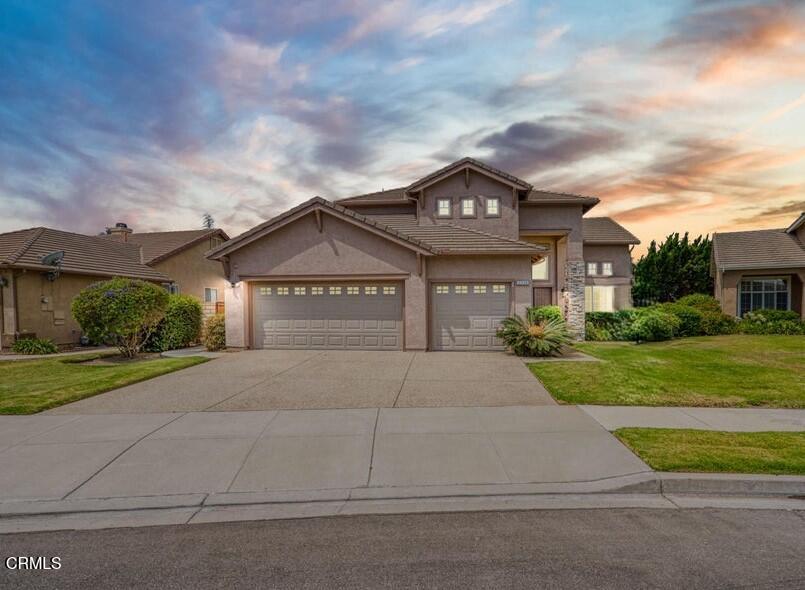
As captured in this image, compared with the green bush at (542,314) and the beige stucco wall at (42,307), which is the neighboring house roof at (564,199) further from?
the beige stucco wall at (42,307)

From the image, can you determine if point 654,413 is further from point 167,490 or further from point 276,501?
point 167,490

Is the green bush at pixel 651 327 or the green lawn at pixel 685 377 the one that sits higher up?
the green bush at pixel 651 327

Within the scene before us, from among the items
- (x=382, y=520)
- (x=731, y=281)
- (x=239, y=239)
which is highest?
(x=239, y=239)

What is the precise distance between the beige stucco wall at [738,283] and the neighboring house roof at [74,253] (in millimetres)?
31273

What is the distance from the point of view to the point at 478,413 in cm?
804

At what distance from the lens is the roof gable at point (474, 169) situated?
770 inches

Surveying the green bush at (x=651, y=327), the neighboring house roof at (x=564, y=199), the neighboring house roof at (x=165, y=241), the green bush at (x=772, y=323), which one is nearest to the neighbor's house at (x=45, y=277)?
the neighboring house roof at (x=165, y=241)

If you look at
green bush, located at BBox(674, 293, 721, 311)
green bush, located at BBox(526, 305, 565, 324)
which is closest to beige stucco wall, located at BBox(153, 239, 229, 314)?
green bush, located at BBox(526, 305, 565, 324)

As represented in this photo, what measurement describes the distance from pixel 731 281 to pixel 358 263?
70.2ft

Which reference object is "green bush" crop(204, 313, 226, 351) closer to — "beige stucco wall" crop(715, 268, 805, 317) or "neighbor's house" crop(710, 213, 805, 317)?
"neighbor's house" crop(710, 213, 805, 317)

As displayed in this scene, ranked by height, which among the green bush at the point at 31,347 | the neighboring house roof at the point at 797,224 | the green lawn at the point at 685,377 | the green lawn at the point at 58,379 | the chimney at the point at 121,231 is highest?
the chimney at the point at 121,231

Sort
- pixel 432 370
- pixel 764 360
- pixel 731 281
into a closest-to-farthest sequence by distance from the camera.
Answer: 1. pixel 432 370
2. pixel 764 360
3. pixel 731 281

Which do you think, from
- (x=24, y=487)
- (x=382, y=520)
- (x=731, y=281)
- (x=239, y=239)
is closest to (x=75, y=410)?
(x=24, y=487)

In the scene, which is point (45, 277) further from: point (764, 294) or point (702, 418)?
point (764, 294)
